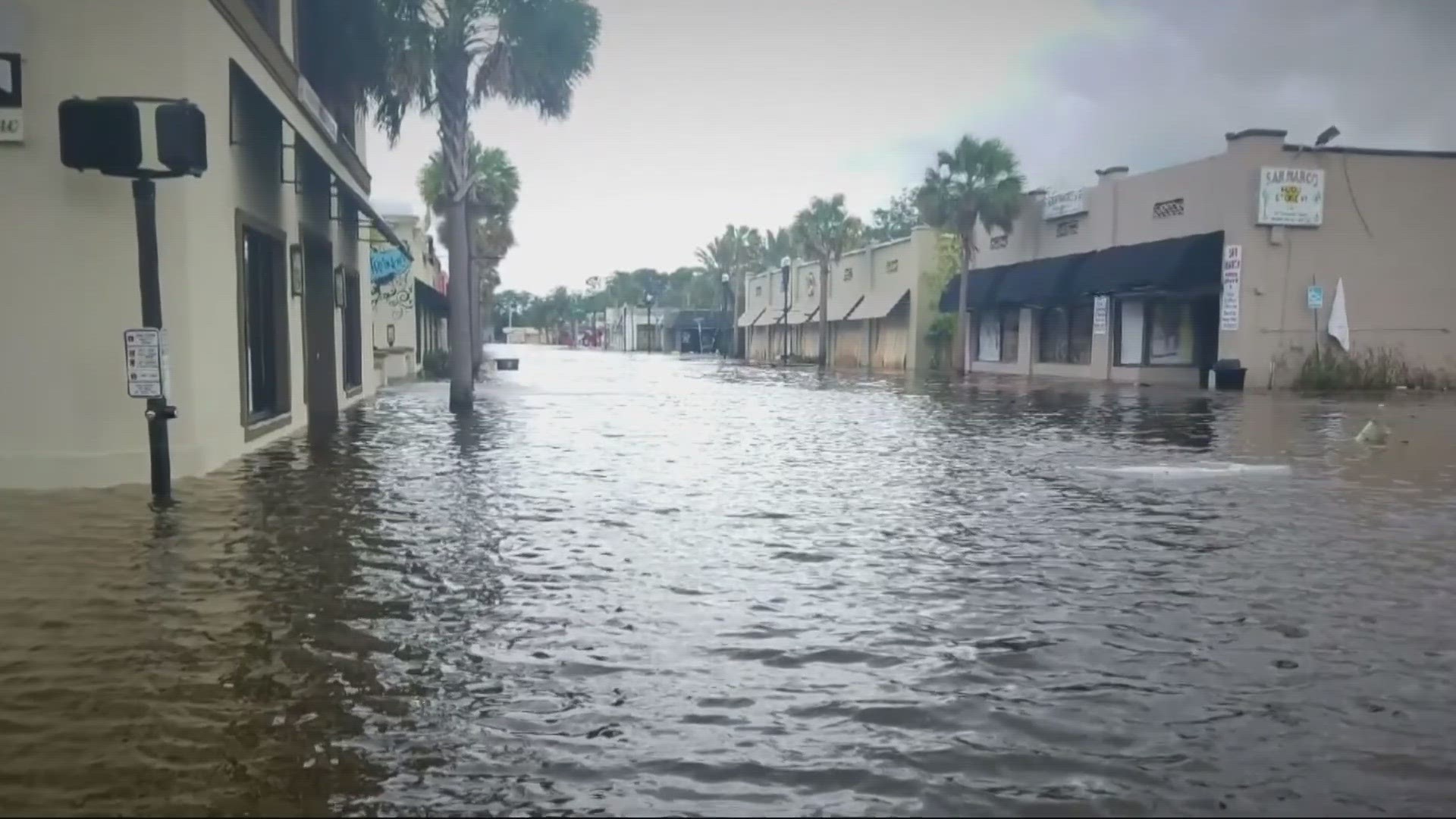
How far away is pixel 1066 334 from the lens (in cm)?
4300

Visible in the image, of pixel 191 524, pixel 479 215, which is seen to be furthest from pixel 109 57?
pixel 479 215

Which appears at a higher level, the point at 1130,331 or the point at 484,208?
the point at 484,208

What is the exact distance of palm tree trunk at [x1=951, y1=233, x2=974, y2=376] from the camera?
4669cm

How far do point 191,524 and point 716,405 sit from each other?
15934mm

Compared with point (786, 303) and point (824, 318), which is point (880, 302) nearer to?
point (824, 318)

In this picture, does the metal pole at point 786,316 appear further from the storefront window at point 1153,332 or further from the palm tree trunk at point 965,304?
the storefront window at point 1153,332

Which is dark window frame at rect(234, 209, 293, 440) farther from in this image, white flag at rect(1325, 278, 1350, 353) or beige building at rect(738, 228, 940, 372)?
beige building at rect(738, 228, 940, 372)

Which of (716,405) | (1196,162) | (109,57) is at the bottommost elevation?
(716,405)

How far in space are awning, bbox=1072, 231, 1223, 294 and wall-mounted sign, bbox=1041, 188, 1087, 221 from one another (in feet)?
7.73

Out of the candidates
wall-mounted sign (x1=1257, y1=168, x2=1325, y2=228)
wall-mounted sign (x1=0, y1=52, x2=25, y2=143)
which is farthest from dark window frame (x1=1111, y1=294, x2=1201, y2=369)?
wall-mounted sign (x1=0, y1=52, x2=25, y2=143)

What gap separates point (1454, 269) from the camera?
33.9m

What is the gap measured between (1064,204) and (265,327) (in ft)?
110

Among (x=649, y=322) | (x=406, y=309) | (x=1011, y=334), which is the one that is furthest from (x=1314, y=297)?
(x=649, y=322)

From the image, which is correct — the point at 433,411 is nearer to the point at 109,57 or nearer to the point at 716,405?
the point at 716,405
